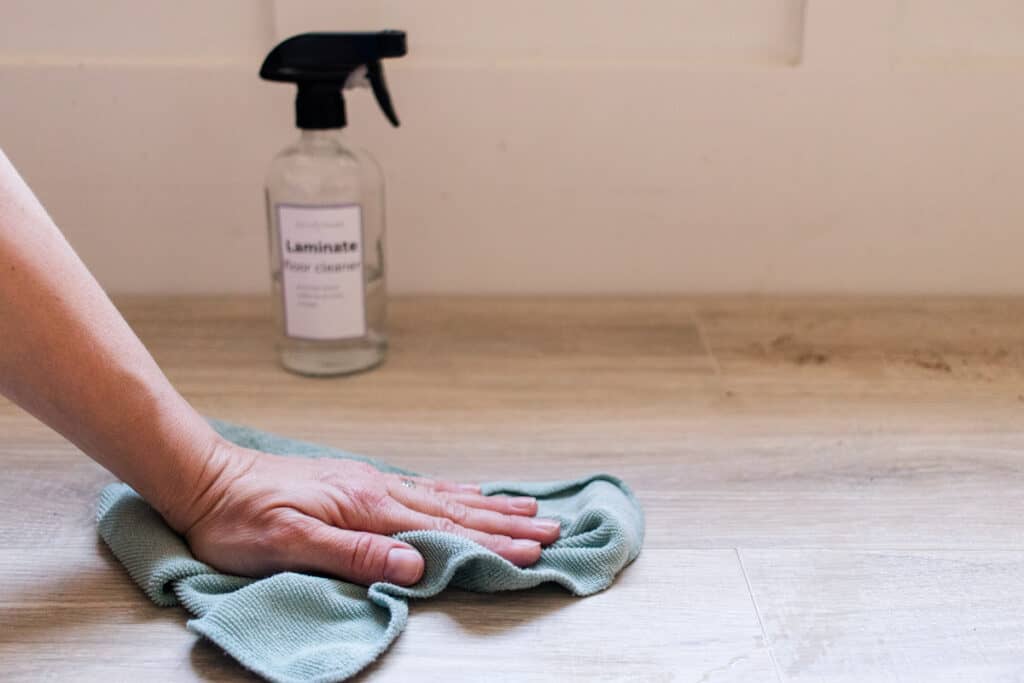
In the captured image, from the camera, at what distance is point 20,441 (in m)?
0.70

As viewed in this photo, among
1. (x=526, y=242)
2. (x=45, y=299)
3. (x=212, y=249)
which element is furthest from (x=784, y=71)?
(x=45, y=299)

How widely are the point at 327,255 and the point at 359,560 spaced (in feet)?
1.01

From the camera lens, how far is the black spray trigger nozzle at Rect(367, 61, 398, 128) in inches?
29.5

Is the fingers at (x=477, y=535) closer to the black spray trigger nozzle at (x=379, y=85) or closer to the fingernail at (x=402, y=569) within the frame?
the fingernail at (x=402, y=569)

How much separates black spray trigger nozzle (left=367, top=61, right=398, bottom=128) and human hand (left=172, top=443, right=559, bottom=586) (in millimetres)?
304

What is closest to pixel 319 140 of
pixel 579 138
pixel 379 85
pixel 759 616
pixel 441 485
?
pixel 379 85

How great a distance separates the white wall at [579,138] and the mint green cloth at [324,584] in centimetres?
38

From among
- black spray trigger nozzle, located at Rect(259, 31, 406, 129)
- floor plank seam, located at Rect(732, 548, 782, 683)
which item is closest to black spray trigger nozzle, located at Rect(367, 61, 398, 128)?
black spray trigger nozzle, located at Rect(259, 31, 406, 129)

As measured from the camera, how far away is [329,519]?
0.55m

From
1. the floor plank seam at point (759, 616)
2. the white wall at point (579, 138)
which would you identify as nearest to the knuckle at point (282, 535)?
the floor plank seam at point (759, 616)

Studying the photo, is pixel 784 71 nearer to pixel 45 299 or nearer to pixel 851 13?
pixel 851 13

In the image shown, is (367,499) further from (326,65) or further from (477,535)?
(326,65)

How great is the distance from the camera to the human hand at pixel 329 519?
528mm

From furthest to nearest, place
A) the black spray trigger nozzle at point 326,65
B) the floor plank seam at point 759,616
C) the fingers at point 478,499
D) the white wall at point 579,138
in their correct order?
the white wall at point 579,138, the black spray trigger nozzle at point 326,65, the fingers at point 478,499, the floor plank seam at point 759,616
